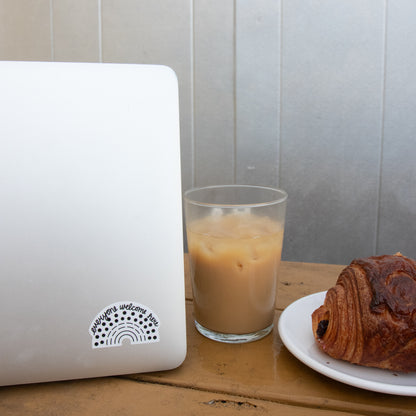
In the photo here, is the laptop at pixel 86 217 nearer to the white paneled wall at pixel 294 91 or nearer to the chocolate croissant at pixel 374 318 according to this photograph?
the chocolate croissant at pixel 374 318

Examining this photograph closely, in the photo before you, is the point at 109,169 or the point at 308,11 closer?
the point at 109,169

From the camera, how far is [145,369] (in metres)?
0.47

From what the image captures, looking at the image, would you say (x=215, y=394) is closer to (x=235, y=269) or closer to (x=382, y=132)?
(x=235, y=269)

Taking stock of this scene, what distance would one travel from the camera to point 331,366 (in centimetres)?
46

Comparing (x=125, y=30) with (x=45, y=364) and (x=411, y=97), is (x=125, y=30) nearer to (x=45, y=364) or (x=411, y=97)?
(x=411, y=97)

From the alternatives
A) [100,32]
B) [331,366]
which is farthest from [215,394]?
[100,32]

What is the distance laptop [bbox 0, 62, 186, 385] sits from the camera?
1.38 ft

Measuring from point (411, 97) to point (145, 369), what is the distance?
1.29 metres

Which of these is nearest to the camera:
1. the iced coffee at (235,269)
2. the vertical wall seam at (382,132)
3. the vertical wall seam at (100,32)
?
the iced coffee at (235,269)

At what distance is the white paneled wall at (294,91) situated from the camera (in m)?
1.38

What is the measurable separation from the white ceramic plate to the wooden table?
0.02 m

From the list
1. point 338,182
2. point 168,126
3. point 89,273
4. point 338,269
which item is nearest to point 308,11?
point 338,182

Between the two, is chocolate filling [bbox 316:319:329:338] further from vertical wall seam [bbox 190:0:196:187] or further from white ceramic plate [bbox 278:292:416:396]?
vertical wall seam [bbox 190:0:196:187]

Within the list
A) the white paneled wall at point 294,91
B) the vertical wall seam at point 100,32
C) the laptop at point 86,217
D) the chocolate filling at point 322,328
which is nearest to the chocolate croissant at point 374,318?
the chocolate filling at point 322,328
